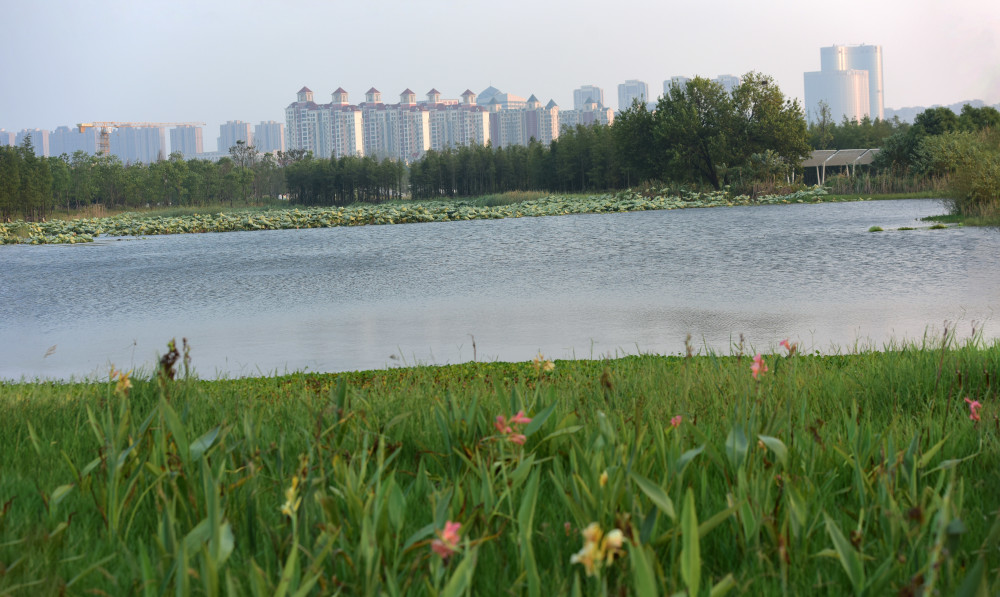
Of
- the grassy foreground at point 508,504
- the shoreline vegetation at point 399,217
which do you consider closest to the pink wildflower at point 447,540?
the grassy foreground at point 508,504

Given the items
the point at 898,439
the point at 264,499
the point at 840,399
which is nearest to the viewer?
the point at 264,499

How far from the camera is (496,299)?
32.9 feet

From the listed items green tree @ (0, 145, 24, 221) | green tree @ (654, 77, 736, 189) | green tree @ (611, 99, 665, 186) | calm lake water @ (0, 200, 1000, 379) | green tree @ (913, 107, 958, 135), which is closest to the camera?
calm lake water @ (0, 200, 1000, 379)

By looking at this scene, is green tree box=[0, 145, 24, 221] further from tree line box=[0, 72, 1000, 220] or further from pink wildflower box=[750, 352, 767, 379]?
pink wildflower box=[750, 352, 767, 379]

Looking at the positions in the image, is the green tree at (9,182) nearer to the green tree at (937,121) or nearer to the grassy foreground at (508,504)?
the grassy foreground at (508,504)

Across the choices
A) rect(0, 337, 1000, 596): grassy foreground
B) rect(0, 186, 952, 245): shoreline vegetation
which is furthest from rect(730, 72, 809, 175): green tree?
rect(0, 337, 1000, 596): grassy foreground

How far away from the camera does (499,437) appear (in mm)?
2137

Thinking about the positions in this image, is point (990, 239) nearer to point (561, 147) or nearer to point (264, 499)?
point (264, 499)

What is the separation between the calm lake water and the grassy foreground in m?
0.68

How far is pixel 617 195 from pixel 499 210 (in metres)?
10.7

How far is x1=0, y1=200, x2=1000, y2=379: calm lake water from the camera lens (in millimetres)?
6914

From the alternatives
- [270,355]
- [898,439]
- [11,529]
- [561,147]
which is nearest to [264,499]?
[11,529]

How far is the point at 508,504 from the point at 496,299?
7896 millimetres

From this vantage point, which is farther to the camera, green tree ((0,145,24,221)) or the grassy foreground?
green tree ((0,145,24,221))
